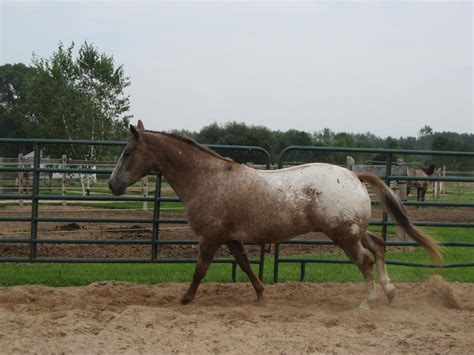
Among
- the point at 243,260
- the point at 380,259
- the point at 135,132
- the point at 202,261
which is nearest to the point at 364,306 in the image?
the point at 380,259

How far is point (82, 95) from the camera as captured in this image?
30.0m

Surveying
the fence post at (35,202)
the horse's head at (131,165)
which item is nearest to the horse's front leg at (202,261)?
the horse's head at (131,165)

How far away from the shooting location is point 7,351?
11.8ft

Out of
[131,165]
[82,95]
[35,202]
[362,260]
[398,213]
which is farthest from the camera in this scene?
[82,95]

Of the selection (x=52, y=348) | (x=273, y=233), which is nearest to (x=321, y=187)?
(x=273, y=233)

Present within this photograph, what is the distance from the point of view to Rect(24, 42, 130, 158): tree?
98.4ft

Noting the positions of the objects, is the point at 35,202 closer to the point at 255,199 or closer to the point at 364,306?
the point at 255,199

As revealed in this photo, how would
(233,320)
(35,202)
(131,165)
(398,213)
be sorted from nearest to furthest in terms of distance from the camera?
1. (233,320)
2. (131,165)
3. (398,213)
4. (35,202)

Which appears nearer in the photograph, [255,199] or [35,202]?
[255,199]

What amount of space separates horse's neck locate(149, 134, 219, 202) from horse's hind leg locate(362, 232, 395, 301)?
5.71 feet

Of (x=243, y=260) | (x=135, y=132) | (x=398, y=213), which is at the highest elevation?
(x=135, y=132)

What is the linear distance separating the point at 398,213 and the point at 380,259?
521mm

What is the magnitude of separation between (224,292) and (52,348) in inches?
96.8

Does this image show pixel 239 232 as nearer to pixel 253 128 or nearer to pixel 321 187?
pixel 321 187
